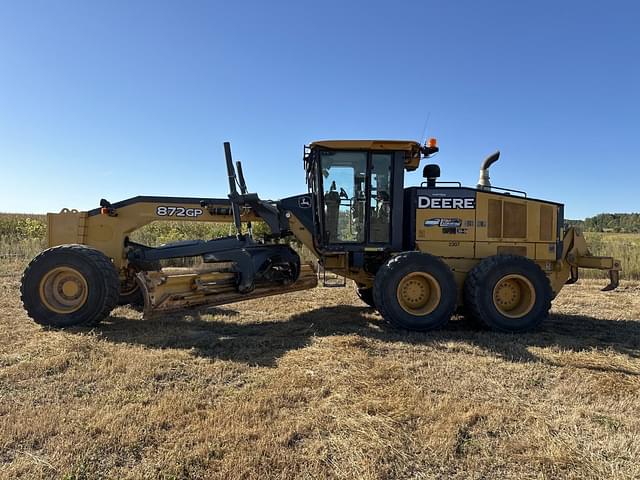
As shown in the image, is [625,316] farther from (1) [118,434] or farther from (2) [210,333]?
(1) [118,434]

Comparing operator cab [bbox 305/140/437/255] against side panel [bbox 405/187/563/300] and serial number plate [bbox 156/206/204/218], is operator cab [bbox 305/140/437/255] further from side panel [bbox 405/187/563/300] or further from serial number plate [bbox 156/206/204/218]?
serial number plate [bbox 156/206/204/218]

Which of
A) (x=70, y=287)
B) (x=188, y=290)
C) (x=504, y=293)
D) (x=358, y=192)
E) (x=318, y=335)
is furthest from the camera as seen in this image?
(x=358, y=192)

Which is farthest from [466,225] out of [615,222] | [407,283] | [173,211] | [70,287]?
[615,222]

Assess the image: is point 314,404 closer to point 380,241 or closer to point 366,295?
point 380,241

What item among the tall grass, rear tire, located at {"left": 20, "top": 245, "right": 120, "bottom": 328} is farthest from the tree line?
rear tire, located at {"left": 20, "top": 245, "right": 120, "bottom": 328}

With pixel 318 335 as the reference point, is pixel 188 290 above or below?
above

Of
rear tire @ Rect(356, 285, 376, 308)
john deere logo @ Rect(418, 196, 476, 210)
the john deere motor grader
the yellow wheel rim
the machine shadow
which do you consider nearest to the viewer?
the machine shadow

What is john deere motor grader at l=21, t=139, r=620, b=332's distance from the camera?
638cm

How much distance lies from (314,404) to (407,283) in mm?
3160

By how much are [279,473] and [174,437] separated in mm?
815

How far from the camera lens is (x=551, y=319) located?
7496 millimetres

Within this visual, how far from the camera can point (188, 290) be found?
6.36 m

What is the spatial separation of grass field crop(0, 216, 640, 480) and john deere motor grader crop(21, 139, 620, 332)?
588mm

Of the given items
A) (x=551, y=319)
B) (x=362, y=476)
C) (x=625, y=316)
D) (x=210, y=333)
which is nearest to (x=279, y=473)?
(x=362, y=476)
